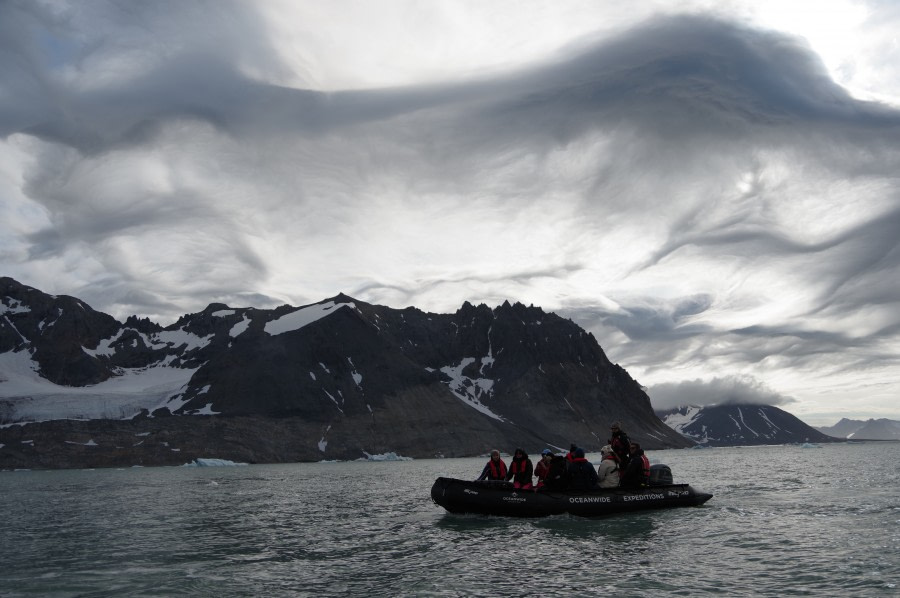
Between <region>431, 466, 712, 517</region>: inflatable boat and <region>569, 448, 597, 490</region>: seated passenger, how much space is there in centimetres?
72

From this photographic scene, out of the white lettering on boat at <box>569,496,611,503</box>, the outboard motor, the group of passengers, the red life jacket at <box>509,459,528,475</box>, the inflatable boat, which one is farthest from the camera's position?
the outboard motor

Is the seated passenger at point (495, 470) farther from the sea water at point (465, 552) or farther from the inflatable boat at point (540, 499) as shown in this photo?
the sea water at point (465, 552)

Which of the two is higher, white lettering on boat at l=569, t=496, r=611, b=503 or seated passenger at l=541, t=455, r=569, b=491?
seated passenger at l=541, t=455, r=569, b=491

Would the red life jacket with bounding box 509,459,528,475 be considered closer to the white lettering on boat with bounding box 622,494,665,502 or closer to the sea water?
the sea water

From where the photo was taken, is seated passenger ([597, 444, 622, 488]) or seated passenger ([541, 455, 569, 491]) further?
seated passenger ([597, 444, 622, 488])

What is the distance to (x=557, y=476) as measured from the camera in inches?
1430

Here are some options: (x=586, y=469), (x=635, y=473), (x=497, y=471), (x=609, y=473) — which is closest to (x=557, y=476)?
(x=586, y=469)

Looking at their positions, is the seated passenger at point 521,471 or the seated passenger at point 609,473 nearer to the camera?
the seated passenger at point 609,473

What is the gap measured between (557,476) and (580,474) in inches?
47.8

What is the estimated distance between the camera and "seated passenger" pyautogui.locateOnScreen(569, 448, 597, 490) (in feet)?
117

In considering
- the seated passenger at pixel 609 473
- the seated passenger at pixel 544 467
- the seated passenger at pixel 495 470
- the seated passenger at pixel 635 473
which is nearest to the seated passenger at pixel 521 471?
the seated passenger at pixel 544 467

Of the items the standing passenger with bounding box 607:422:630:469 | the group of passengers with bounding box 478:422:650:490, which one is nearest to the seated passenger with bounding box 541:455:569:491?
the group of passengers with bounding box 478:422:650:490

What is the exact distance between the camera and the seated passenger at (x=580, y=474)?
117ft

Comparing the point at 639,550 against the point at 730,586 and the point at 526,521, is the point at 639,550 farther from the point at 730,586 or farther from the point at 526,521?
the point at 526,521
